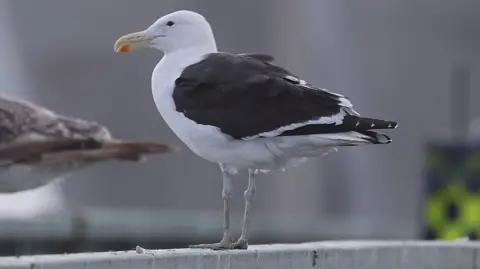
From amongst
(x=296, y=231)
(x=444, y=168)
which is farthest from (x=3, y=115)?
(x=444, y=168)

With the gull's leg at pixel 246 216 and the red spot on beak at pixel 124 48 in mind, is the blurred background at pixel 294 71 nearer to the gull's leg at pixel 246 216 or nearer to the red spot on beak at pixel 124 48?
the red spot on beak at pixel 124 48

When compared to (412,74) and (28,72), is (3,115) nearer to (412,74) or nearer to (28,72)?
(412,74)

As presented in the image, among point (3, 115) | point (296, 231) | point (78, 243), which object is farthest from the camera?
point (296, 231)

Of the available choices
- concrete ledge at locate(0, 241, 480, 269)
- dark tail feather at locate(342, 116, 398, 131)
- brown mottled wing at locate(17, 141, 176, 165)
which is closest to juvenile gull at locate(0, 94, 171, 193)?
brown mottled wing at locate(17, 141, 176, 165)

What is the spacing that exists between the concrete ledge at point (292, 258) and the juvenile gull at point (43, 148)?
220 cm

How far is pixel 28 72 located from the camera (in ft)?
100

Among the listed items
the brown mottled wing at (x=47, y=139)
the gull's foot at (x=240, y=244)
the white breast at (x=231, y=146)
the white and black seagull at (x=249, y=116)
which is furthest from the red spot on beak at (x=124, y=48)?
the gull's foot at (x=240, y=244)

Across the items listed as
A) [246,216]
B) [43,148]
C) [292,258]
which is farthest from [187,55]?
[43,148]

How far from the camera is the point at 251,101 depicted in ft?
23.5

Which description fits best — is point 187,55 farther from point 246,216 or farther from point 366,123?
point 366,123

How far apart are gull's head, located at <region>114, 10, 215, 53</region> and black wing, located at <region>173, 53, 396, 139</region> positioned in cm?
35

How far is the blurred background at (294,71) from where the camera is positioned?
25.9 m

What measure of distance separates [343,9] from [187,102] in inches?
783

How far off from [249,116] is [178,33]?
82cm
